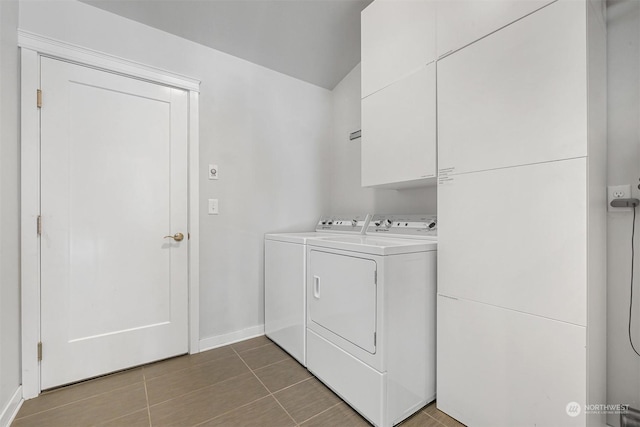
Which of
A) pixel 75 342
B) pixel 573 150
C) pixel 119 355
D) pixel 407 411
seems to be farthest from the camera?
pixel 119 355

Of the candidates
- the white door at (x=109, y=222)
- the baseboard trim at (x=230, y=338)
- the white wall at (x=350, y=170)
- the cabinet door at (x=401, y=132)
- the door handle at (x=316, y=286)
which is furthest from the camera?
the white wall at (x=350, y=170)

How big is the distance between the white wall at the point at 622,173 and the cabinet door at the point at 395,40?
2.68ft

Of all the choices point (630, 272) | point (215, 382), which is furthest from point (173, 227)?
point (630, 272)

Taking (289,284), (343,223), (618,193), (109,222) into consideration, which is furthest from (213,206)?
(618,193)

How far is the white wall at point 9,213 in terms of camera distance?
1404 millimetres

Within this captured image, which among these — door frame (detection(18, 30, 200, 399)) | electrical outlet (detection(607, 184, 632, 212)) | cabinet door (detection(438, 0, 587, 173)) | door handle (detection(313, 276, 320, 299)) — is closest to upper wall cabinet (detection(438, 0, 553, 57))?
cabinet door (detection(438, 0, 587, 173))

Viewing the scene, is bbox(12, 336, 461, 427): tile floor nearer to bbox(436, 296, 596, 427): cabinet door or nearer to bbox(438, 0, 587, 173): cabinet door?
bbox(436, 296, 596, 427): cabinet door

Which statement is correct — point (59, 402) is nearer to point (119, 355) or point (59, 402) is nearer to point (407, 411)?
point (119, 355)

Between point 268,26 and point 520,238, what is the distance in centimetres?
230

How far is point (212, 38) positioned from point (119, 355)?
245 cm

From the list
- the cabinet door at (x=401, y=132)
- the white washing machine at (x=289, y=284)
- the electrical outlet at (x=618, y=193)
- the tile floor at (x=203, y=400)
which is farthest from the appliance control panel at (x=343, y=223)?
the electrical outlet at (x=618, y=193)

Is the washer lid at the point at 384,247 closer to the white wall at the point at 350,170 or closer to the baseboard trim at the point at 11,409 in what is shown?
the white wall at the point at 350,170

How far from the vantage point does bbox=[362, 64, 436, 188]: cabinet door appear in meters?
1.60

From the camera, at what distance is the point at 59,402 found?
1577mm
